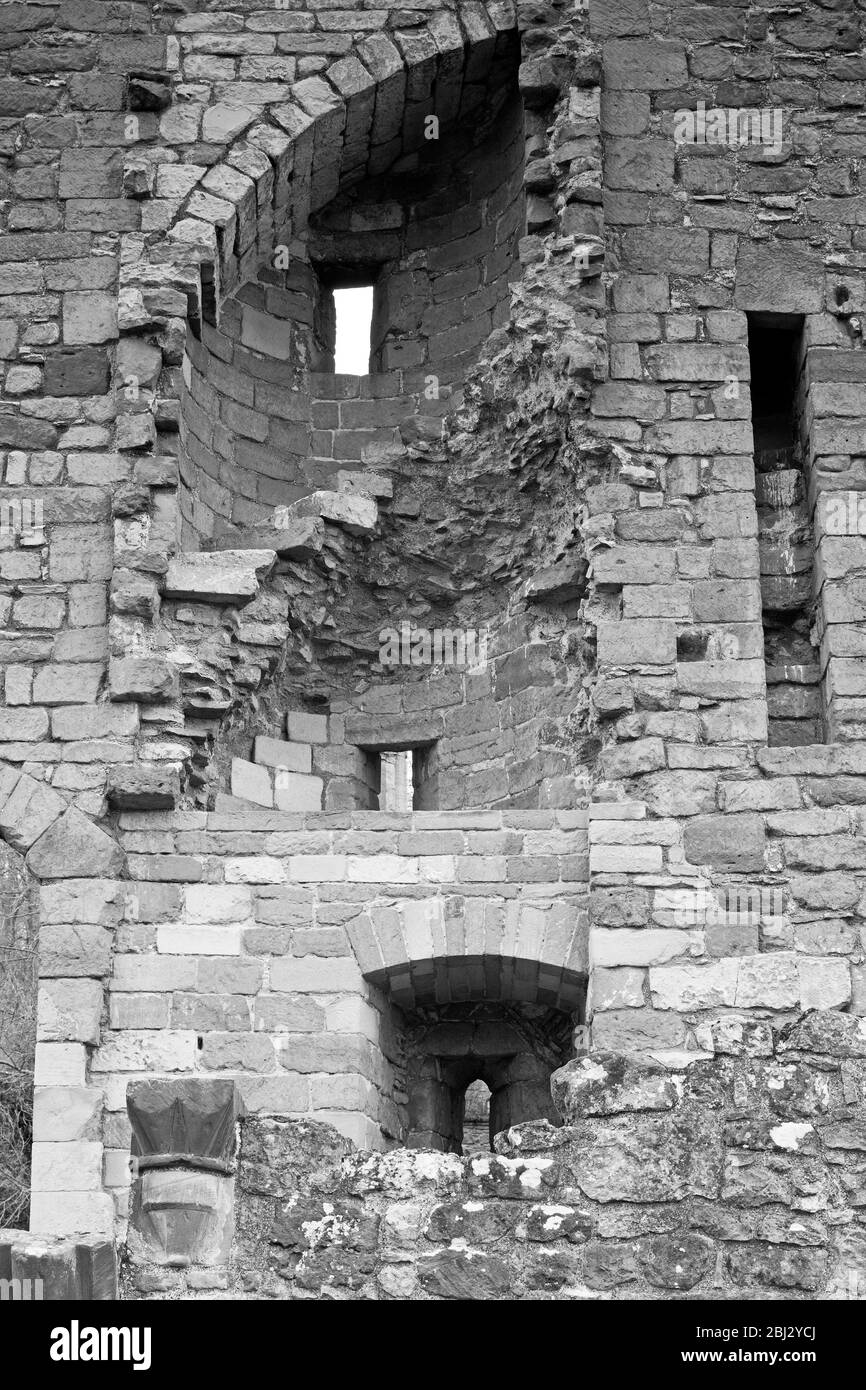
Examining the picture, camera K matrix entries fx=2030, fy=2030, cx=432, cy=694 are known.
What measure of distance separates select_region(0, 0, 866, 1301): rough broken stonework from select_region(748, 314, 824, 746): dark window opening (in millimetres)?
24

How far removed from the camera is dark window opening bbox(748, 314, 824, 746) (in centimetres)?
1061

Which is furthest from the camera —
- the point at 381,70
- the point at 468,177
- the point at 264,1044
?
the point at 468,177

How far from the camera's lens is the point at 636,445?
10812mm

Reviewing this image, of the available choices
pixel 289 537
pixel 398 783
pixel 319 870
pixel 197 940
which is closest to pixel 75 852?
pixel 197 940

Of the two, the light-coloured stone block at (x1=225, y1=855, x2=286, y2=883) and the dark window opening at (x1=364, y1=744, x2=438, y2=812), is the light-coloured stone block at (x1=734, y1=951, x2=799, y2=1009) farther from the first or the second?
the dark window opening at (x1=364, y1=744, x2=438, y2=812)

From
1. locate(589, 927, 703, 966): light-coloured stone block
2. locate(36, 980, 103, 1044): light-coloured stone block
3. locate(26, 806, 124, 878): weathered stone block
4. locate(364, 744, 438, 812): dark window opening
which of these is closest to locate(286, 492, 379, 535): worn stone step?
locate(364, 744, 438, 812): dark window opening

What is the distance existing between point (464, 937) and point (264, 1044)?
3.60ft

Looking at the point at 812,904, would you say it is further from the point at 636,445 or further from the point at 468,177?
the point at 468,177

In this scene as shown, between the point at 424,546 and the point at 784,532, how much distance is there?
207cm

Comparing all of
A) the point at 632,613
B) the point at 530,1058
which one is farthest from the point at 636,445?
the point at 530,1058

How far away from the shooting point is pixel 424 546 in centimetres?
1167

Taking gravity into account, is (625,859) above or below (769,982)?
above

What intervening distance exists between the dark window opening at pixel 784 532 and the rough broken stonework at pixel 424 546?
0.08 ft

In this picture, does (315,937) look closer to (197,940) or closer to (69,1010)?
(197,940)
